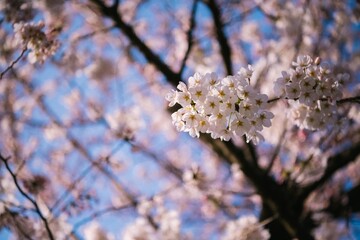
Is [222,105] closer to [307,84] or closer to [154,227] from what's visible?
[307,84]

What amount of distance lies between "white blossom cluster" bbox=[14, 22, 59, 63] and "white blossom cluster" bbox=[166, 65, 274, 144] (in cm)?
132

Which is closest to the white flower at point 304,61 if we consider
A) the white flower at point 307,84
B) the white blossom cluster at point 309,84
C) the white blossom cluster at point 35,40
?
the white blossom cluster at point 309,84

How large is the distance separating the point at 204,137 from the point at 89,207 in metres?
1.51

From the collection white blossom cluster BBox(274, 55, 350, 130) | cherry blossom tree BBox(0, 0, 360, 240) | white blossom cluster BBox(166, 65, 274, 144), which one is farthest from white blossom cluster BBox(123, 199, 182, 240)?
white blossom cluster BBox(274, 55, 350, 130)

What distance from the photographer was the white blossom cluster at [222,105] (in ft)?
6.31

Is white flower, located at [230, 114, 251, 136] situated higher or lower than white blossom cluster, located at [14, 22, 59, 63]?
lower

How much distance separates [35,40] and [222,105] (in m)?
1.69

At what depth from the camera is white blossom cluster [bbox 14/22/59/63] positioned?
2.59m

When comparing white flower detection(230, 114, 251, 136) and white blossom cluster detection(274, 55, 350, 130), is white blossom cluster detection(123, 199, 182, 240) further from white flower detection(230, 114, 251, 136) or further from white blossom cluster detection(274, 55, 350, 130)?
white blossom cluster detection(274, 55, 350, 130)

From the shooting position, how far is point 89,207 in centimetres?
349

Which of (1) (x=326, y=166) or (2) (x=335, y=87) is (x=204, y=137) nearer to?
(1) (x=326, y=166)

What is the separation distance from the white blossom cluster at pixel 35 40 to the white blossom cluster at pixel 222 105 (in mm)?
1316

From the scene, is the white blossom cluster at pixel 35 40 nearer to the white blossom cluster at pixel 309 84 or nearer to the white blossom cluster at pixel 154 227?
the white blossom cluster at pixel 309 84

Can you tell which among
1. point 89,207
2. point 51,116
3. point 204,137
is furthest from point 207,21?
point 89,207
